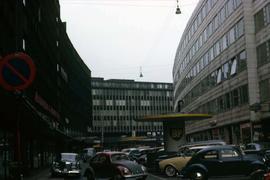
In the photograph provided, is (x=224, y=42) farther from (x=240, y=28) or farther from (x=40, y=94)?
(x=40, y=94)

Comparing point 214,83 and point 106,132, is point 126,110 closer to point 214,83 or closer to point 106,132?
point 106,132

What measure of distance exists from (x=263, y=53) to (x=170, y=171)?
81.6 ft

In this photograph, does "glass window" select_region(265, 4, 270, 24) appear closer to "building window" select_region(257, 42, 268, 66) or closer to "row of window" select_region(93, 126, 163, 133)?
"building window" select_region(257, 42, 268, 66)

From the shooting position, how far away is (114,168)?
72.5ft

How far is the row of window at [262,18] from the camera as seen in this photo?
158 ft

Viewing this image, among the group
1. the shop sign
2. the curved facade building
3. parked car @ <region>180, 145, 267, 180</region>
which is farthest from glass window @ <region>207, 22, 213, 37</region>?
parked car @ <region>180, 145, 267, 180</region>

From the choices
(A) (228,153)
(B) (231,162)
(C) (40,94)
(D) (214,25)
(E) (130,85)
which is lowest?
(B) (231,162)

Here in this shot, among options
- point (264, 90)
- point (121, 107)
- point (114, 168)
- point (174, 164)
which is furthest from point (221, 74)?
point (121, 107)

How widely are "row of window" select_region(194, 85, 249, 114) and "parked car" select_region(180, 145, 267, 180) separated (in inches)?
1299

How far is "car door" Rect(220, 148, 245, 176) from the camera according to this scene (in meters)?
20.2

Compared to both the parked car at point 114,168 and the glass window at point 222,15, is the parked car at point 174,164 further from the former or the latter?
the glass window at point 222,15

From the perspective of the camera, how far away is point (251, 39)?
5175 centimetres

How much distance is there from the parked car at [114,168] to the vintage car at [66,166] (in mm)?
9849

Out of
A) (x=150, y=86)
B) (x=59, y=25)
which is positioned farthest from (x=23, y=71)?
(x=150, y=86)
